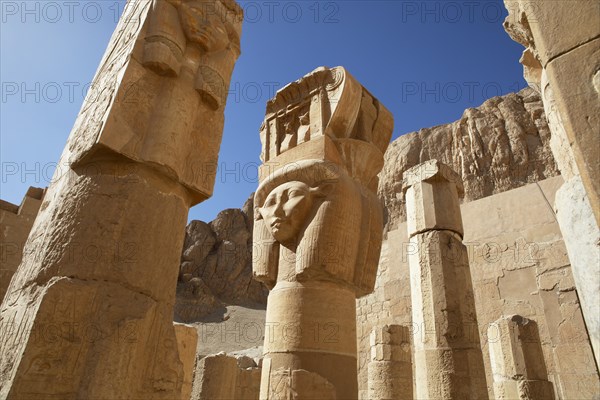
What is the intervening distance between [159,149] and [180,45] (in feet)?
2.83

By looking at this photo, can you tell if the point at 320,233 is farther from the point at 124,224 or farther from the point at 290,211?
the point at 124,224

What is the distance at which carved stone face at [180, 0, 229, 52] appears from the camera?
114 inches

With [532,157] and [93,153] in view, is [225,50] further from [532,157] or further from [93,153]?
[532,157]

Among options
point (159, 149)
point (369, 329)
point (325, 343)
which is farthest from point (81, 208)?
point (369, 329)

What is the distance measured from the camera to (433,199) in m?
6.82

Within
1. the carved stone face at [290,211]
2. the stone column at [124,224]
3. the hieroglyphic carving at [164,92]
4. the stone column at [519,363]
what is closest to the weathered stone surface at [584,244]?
the stone column at [124,224]

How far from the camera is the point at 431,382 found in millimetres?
5496

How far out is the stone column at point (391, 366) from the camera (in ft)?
23.7

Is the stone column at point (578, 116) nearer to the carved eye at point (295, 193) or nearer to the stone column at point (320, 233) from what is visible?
the stone column at point (320, 233)

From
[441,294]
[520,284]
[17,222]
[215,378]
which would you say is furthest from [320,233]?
[520,284]

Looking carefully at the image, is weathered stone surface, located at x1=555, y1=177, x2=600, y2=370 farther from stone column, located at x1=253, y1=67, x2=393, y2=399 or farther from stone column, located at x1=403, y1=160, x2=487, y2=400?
stone column, located at x1=403, y1=160, x2=487, y2=400

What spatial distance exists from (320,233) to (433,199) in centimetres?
401

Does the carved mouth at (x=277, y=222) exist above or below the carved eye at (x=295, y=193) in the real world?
below

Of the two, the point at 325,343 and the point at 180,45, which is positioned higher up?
the point at 180,45
